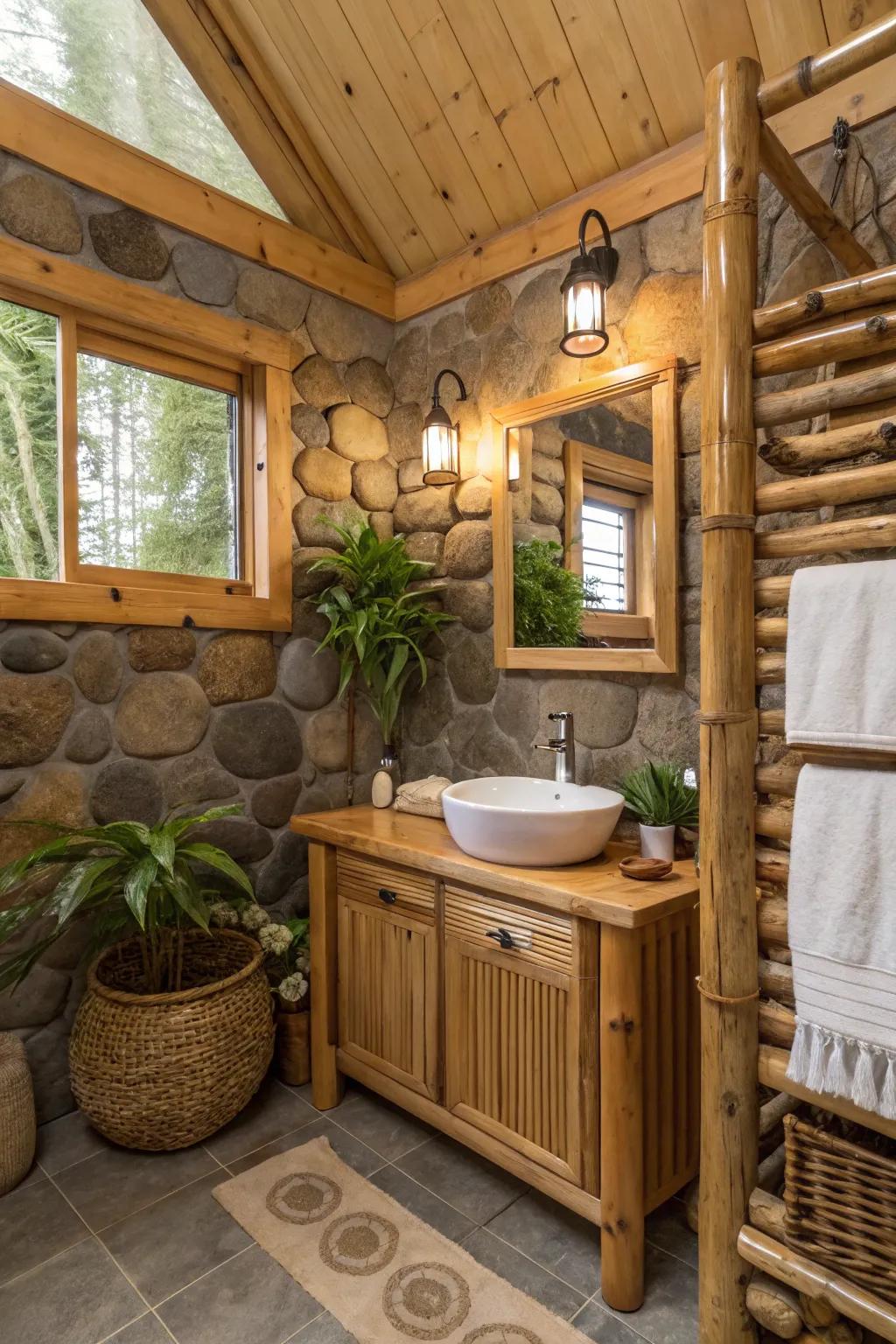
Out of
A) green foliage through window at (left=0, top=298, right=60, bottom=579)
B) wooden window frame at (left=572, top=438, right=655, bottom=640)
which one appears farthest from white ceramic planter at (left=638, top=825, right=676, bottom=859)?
green foliage through window at (left=0, top=298, right=60, bottom=579)

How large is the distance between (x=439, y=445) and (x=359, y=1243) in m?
2.22

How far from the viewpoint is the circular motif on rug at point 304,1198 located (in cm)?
182

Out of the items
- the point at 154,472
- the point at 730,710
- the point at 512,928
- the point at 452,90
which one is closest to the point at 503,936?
the point at 512,928

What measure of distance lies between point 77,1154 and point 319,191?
121 inches

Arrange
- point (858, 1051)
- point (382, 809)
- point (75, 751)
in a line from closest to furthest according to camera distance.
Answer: point (858, 1051), point (75, 751), point (382, 809)

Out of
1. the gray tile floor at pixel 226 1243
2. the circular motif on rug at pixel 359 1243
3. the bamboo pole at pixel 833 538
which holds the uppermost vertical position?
the bamboo pole at pixel 833 538

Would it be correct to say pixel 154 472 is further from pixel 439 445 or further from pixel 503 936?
pixel 503 936

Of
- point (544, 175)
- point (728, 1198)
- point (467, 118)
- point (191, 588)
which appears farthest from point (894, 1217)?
point (467, 118)

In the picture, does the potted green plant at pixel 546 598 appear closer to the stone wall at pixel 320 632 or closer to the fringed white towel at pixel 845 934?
the stone wall at pixel 320 632

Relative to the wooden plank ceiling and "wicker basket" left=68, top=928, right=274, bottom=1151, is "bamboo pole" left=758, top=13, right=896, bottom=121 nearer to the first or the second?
the wooden plank ceiling

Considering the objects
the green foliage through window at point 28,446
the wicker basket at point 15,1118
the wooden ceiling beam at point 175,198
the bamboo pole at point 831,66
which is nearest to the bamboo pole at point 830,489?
the bamboo pole at point 831,66

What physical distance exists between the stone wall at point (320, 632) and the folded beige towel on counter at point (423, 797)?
224mm

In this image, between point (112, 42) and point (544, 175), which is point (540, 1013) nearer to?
point (544, 175)

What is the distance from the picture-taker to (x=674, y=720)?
2131 mm
